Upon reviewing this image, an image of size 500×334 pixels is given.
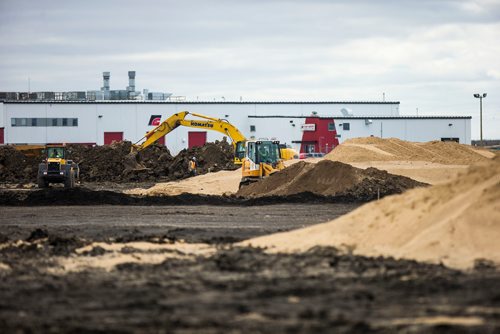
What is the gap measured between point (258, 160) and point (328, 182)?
13.0ft

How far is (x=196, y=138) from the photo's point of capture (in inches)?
3578

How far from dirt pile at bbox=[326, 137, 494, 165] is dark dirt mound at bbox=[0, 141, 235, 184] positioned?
8278 mm

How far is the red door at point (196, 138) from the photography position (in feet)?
297

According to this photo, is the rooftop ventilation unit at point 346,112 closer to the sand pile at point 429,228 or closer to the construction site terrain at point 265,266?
the construction site terrain at point 265,266

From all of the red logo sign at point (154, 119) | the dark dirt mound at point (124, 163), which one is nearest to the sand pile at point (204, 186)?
the dark dirt mound at point (124, 163)

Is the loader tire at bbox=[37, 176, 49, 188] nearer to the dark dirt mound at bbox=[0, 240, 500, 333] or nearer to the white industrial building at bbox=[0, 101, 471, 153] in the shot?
the dark dirt mound at bbox=[0, 240, 500, 333]

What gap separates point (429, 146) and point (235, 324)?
59.0 meters

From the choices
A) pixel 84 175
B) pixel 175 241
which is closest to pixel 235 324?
pixel 175 241

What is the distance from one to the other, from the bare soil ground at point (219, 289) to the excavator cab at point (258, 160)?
2037 centimetres

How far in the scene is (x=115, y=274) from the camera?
58.1ft

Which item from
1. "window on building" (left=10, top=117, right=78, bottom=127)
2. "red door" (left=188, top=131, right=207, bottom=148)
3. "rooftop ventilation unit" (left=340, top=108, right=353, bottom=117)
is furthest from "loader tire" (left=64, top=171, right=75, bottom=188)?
"rooftop ventilation unit" (left=340, top=108, right=353, bottom=117)

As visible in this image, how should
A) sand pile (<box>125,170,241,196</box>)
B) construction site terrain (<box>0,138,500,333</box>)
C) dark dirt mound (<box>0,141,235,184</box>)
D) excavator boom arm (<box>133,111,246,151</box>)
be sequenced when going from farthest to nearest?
dark dirt mound (<box>0,141,235,184</box>) < excavator boom arm (<box>133,111,246,151</box>) < sand pile (<box>125,170,241,196</box>) < construction site terrain (<box>0,138,500,333</box>)

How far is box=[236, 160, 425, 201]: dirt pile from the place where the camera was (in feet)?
137

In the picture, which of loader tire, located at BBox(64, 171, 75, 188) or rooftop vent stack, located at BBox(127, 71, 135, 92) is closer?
loader tire, located at BBox(64, 171, 75, 188)
